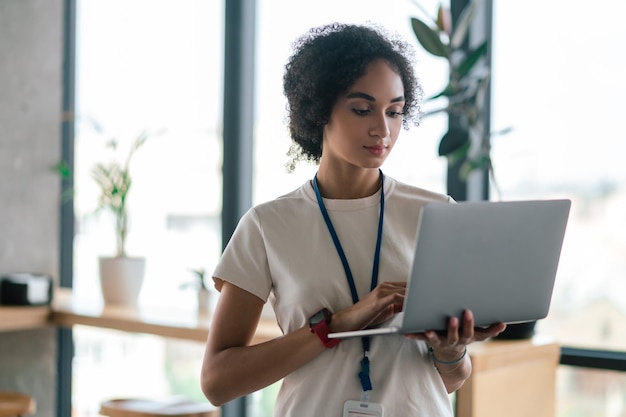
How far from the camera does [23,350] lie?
13.5 feet

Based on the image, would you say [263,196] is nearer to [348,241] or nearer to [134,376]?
[134,376]

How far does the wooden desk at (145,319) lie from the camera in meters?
2.96

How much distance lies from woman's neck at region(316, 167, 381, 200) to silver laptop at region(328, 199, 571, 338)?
26 centimetres

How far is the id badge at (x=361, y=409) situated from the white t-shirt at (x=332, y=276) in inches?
0.5

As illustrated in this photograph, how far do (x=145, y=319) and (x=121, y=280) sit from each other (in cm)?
59

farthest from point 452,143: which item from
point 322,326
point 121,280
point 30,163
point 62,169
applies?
point 30,163

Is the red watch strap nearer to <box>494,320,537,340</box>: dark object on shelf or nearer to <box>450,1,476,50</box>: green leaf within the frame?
<box>494,320,537,340</box>: dark object on shelf

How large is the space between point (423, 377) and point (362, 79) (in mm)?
556

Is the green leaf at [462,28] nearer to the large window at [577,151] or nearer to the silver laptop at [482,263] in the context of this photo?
the large window at [577,151]

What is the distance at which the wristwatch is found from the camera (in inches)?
56.1

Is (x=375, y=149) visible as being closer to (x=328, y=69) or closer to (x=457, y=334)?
(x=328, y=69)

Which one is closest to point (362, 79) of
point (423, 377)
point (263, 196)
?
point (423, 377)

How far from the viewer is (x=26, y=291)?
3.70 metres

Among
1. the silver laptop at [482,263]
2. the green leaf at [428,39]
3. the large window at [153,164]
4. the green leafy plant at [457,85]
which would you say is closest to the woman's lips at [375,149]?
the silver laptop at [482,263]
